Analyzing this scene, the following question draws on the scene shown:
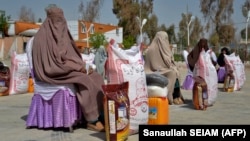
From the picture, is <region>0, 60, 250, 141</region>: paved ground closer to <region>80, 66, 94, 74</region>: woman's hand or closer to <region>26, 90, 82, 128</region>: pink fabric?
<region>26, 90, 82, 128</region>: pink fabric

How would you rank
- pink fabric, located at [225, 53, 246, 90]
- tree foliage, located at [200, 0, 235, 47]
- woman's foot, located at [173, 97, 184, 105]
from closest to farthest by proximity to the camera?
woman's foot, located at [173, 97, 184, 105] → pink fabric, located at [225, 53, 246, 90] → tree foliage, located at [200, 0, 235, 47]

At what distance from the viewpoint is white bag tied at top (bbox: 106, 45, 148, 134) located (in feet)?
17.8

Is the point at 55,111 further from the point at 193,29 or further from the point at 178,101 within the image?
the point at 193,29

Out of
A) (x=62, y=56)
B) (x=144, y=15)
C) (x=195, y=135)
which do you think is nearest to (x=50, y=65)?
(x=62, y=56)

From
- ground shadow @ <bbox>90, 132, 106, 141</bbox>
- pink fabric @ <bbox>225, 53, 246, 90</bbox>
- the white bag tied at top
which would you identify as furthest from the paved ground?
pink fabric @ <bbox>225, 53, 246, 90</bbox>

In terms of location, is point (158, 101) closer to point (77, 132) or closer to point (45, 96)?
point (77, 132)

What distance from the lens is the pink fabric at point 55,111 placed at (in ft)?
18.9

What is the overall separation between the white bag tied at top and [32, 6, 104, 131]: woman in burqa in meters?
0.44

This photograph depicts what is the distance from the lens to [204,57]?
8.08 m

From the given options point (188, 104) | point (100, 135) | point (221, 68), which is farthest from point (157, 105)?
point (221, 68)

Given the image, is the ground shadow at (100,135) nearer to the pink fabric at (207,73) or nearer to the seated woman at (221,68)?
the pink fabric at (207,73)

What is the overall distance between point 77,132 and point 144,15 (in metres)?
48.5

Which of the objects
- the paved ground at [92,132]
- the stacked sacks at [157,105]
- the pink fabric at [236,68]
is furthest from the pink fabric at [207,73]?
the pink fabric at [236,68]

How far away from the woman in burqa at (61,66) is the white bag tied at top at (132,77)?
0.44 metres
